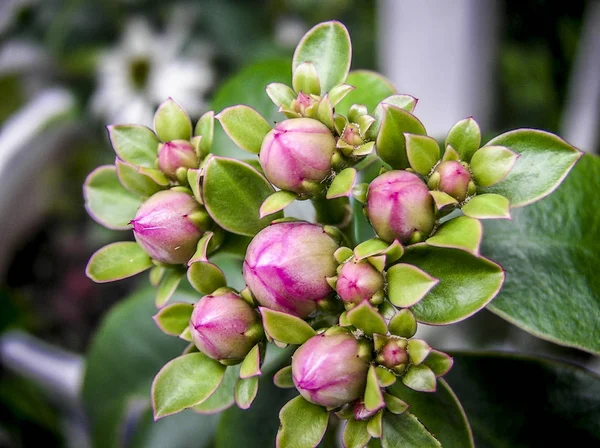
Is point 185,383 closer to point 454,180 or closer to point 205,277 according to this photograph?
point 205,277

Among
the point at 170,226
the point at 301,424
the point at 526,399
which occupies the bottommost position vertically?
the point at 526,399

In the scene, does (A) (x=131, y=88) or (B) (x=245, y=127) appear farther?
(A) (x=131, y=88)

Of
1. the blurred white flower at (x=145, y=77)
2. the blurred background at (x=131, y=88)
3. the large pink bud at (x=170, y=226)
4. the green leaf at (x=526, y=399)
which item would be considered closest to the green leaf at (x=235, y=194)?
the large pink bud at (x=170, y=226)

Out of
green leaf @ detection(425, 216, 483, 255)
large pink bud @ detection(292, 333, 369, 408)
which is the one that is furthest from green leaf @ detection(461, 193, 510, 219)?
large pink bud @ detection(292, 333, 369, 408)

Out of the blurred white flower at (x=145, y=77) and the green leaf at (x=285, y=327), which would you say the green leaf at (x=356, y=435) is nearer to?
the green leaf at (x=285, y=327)

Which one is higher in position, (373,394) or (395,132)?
(395,132)

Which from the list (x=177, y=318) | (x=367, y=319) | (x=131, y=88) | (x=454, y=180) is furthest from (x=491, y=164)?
(x=131, y=88)
